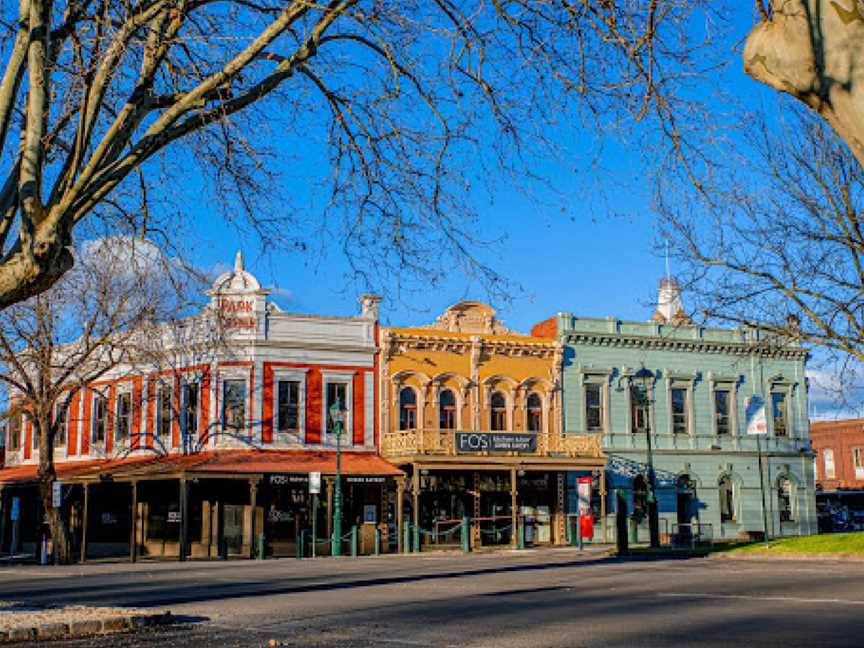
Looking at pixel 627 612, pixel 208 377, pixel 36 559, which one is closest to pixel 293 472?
pixel 208 377

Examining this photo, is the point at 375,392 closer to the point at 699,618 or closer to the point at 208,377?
the point at 208,377

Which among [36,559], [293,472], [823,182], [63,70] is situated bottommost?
[36,559]

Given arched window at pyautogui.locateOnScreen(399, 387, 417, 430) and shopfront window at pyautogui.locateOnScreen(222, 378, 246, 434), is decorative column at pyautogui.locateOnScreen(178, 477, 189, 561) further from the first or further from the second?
arched window at pyautogui.locateOnScreen(399, 387, 417, 430)

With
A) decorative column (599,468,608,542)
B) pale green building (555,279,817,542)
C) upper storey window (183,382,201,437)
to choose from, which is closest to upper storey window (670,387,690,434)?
pale green building (555,279,817,542)

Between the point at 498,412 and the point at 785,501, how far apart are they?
14.6m

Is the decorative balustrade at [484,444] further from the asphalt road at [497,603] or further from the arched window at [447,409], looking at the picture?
the asphalt road at [497,603]

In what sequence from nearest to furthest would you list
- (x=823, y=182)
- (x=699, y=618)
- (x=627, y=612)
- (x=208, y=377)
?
1. (x=699, y=618)
2. (x=627, y=612)
3. (x=823, y=182)
4. (x=208, y=377)

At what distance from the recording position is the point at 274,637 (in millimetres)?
10023

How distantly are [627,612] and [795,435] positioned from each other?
122 ft

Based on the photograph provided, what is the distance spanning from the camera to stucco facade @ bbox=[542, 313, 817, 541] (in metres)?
41.5

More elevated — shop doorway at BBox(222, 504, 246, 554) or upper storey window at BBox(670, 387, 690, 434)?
upper storey window at BBox(670, 387, 690, 434)

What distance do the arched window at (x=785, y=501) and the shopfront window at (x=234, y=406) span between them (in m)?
23.8

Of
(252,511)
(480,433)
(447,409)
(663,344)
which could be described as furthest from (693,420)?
(252,511)

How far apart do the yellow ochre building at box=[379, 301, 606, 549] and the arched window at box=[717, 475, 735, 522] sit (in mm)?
6807
